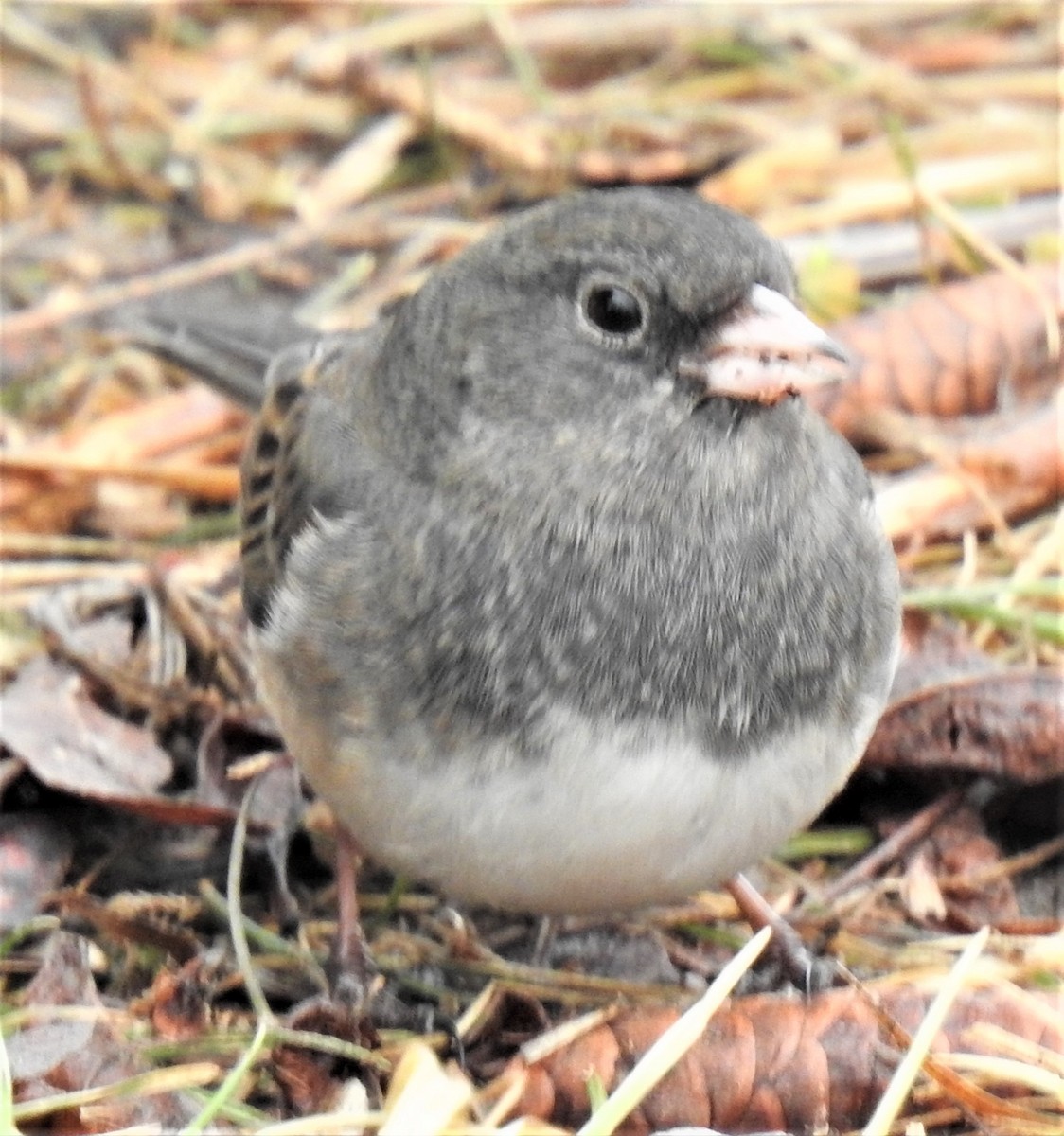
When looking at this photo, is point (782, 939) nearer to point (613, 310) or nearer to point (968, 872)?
point (968, 872)

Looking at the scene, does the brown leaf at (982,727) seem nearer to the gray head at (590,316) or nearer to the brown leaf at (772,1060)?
the brown leaf at (772,1060)

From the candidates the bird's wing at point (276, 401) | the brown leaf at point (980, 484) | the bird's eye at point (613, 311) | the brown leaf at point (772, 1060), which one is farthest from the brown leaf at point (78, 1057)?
the brown leaf at point (980, 484)

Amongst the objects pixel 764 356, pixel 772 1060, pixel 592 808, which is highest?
pixel 764 356

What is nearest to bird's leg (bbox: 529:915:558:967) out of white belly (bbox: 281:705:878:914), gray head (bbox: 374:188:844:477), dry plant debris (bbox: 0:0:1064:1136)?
dry plant debris (bbox: 0:0:1064:1136)

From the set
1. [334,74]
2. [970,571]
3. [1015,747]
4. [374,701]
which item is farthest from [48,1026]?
[334,74]

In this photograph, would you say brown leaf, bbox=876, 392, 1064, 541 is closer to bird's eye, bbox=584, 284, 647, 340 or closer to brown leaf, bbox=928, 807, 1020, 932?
brown leaf, bbox=928, 807, 1020, 932

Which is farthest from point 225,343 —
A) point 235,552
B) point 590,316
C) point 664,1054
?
point 664,1054

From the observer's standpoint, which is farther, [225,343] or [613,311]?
[225,343]

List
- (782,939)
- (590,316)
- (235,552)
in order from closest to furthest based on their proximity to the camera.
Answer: (590,316) < (782,939) < (235,552)
